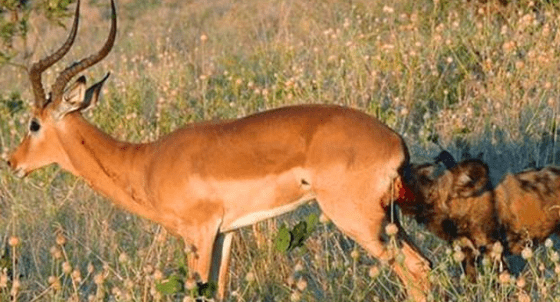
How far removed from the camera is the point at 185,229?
20.1 ft

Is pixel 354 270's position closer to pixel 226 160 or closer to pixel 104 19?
pixel 226 160

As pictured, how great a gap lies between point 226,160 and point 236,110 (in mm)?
3411

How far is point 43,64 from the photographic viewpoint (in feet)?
21.2

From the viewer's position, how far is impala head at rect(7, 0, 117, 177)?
6.46 m

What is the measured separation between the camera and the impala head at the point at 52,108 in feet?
21.2


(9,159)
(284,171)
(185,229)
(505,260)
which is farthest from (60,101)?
(505,260)

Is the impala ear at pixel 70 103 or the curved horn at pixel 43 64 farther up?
the curved horn at pixel 43 64

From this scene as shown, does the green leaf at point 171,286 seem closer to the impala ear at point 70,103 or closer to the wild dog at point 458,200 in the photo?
the wild dog at point 458,200

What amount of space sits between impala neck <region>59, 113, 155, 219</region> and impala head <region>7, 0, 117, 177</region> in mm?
57

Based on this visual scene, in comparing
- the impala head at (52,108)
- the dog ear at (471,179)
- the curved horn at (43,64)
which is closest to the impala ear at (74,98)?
the impala head at (52,108)

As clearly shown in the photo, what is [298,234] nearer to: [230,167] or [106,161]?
[230,167]

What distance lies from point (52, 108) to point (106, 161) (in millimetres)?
412

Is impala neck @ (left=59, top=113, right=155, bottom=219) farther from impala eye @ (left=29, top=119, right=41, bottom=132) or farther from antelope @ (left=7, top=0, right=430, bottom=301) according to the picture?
impala eye @ (left=29, top=119, right=41, bottom=132)

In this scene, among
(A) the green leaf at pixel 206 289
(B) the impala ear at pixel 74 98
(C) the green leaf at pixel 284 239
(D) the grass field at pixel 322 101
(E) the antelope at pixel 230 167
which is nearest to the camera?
(A) the green leaf at pixel 206 289
